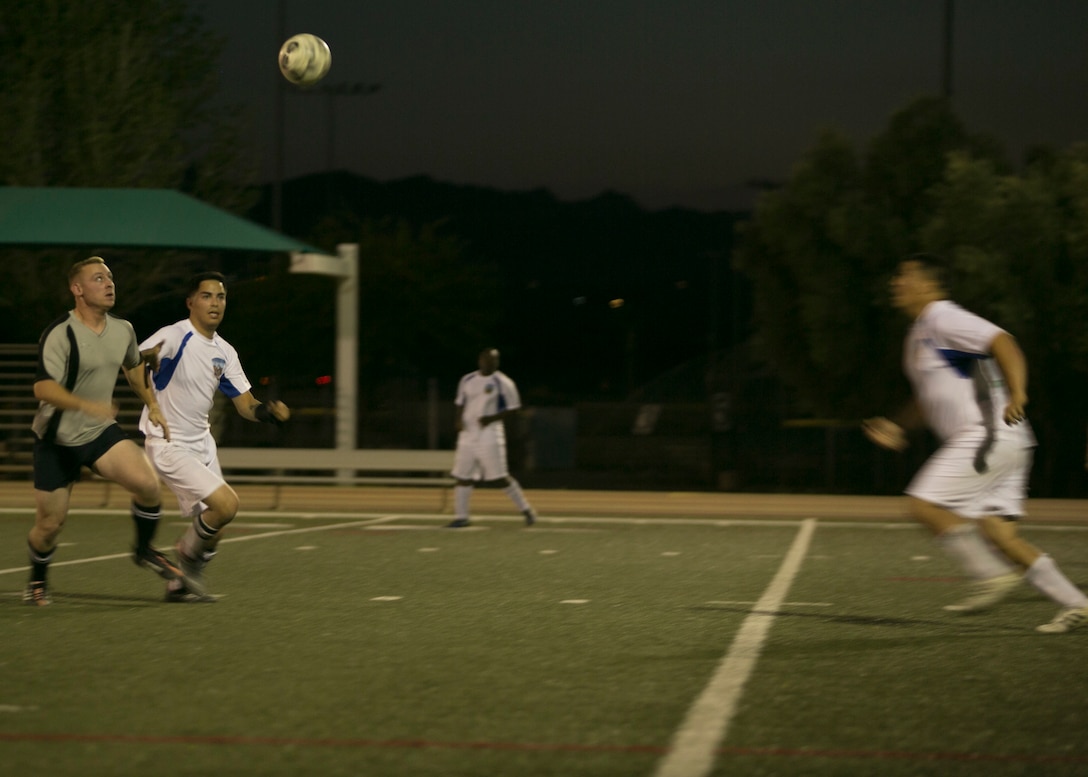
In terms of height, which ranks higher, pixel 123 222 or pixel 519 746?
pixel 123 222

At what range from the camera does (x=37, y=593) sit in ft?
29.6

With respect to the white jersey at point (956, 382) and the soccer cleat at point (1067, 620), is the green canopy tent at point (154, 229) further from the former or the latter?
the soccer cleat at point (1067, 620)

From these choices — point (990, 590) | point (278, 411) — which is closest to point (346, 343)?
point (278, 411)

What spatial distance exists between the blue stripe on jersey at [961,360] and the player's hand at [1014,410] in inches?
13.9

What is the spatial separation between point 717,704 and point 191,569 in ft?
13.8

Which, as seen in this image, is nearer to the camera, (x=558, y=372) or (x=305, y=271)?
(x=305, y=271)

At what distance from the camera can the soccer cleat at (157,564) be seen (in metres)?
9.08

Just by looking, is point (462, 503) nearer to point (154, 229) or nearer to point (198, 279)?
point (198, 279)

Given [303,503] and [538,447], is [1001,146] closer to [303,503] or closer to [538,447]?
[538,447]

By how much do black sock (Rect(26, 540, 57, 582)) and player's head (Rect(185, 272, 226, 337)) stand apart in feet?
5.23

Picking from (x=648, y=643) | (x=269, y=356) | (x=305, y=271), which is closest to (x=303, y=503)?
(x=305, y=271)

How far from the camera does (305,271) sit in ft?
69.9

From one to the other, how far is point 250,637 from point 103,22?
76.0 feet

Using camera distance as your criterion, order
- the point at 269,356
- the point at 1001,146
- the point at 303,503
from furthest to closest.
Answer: the point at 269,356, the point at 1001,146, the point at 303,503
